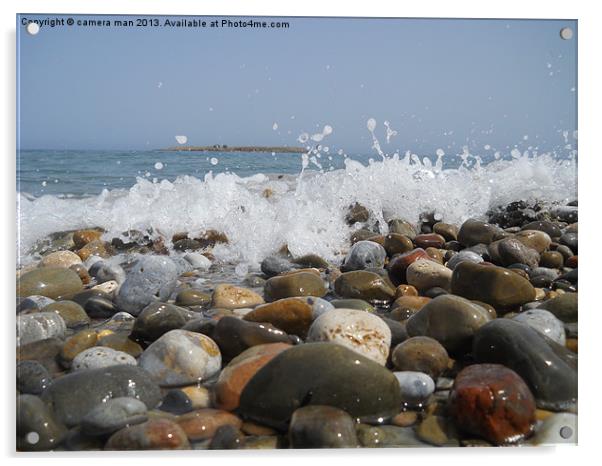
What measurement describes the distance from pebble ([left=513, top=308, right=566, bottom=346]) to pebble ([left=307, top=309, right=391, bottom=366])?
59 centimetres

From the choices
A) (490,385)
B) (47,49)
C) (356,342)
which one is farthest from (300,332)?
(47,49)

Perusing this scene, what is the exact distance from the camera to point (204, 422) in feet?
6.51

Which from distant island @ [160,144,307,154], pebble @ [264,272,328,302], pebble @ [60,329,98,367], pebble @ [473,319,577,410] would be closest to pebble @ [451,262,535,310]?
pebble @ [473,319,577,410]

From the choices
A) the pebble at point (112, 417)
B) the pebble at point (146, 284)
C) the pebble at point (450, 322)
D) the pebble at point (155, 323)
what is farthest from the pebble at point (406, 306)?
the pebble at point (112, 417)

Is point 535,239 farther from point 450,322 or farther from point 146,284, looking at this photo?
point 146,284

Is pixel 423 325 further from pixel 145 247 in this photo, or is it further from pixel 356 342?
pixel 145 247

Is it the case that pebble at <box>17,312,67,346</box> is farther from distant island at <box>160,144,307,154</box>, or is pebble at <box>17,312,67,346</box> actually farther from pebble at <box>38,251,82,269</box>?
distant island at <box>160,144,307,154</box>

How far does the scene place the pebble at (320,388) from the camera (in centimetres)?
196

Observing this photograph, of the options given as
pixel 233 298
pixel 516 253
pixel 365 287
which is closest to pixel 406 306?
pixel 365 287

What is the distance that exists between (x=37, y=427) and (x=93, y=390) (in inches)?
8.7

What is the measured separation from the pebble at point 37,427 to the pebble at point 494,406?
52.9 inches

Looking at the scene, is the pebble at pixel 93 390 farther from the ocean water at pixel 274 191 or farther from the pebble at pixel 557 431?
the pebble at pixel 557 431

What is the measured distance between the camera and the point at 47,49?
2.33 meters

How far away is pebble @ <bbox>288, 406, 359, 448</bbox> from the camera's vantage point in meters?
1.90
